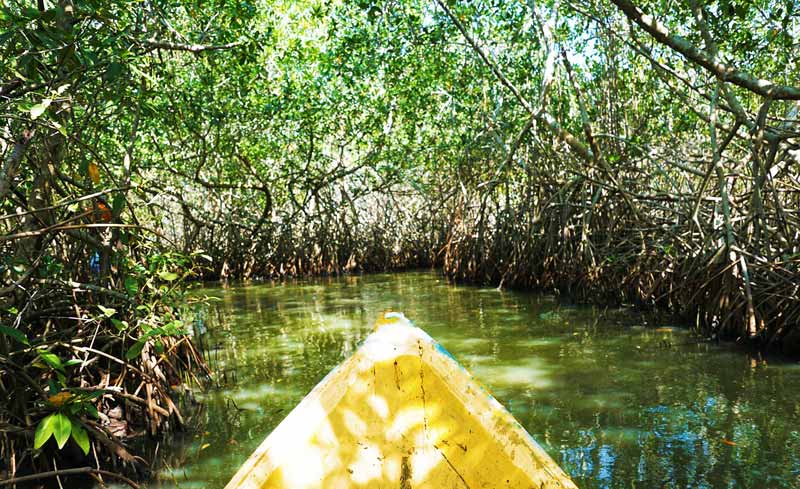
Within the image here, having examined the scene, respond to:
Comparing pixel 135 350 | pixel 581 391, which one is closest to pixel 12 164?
pixel 135 350

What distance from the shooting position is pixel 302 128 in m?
12.0

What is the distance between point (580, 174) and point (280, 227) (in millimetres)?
7612

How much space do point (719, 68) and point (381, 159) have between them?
371 inches

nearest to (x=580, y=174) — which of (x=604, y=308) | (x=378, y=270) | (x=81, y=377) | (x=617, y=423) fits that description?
(x=604, y=308)

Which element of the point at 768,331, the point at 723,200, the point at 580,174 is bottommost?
the point at 768,331

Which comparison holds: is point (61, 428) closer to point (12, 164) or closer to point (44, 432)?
point (44, 432)

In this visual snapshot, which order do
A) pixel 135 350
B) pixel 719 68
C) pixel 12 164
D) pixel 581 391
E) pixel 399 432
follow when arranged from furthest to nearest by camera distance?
pixel 581 391
pixel 719 68
pixel 135 350
pixel 12 164
pixel 399 432

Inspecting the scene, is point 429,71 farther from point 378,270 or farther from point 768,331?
point 768,331

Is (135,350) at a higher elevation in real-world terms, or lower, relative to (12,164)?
lower

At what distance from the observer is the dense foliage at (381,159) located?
10.4 feet

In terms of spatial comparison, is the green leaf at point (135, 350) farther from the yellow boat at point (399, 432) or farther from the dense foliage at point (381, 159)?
the yellow boat at point (399, 432)

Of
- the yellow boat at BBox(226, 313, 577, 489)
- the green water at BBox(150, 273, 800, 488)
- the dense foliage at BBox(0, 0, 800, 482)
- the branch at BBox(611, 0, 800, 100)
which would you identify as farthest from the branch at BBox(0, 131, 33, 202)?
the branch at BBox(611, 0, 800, 100)

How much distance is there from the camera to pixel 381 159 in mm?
13055

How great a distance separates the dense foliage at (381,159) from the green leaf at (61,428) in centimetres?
4
